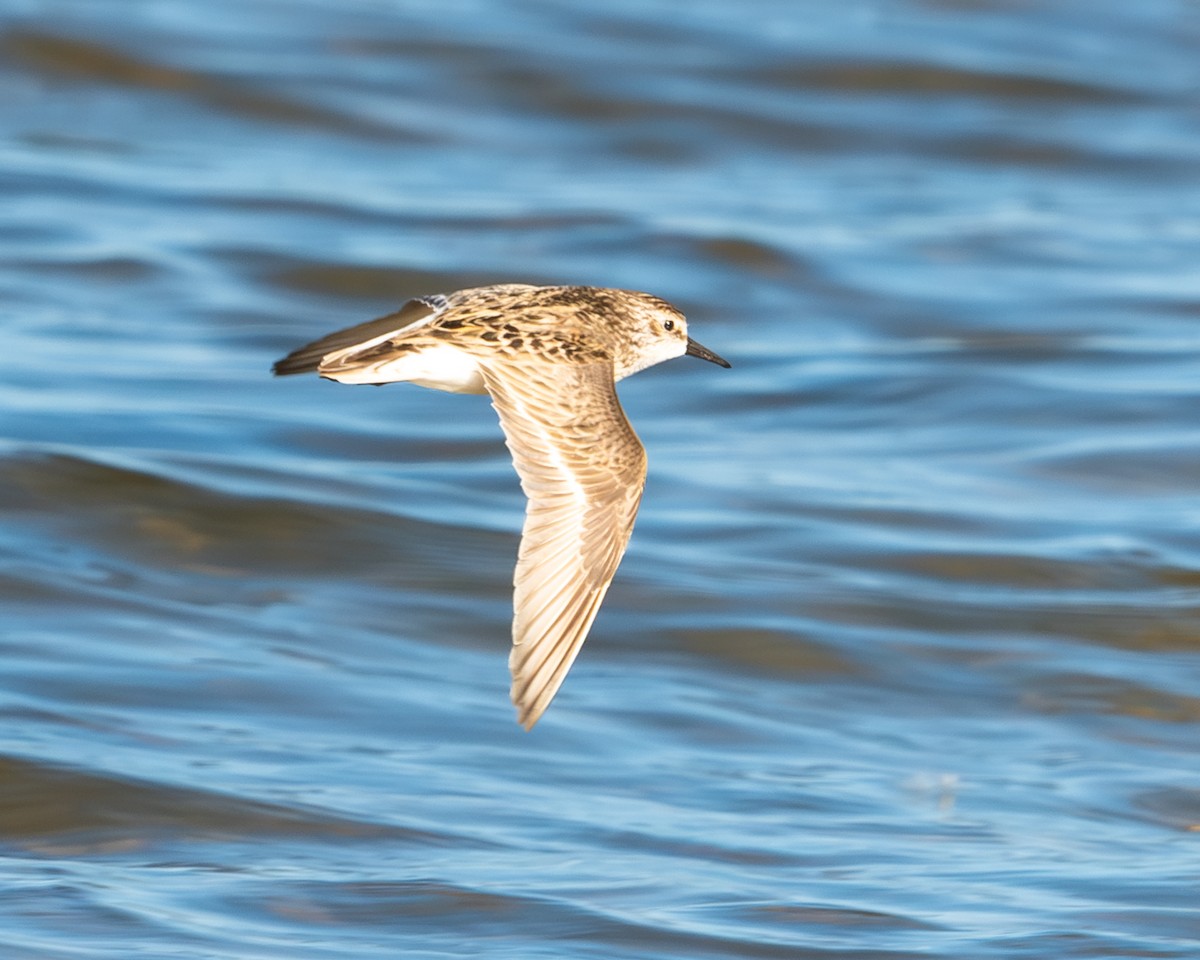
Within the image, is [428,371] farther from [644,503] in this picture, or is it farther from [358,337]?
[644,503]

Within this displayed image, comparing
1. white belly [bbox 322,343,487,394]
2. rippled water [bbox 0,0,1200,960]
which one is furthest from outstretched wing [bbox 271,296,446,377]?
rippled water [bbox 0,0,1200,960]

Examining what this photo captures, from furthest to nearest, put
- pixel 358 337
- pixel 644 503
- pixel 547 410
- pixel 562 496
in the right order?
pixel 644 503
pixel 358 337
pixel 547 410
pixel 562 496

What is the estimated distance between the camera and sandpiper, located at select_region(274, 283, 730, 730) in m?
4.59

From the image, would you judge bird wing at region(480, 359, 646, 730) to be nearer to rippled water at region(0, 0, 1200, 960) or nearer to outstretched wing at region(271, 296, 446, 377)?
outstretched wing at region(271, 296, 446, 377)

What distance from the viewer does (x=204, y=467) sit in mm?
9422

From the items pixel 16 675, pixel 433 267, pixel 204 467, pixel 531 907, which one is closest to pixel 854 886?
pixel 531 907

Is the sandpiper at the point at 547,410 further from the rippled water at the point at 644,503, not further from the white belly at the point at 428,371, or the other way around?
the rippled water at the point at 644,503

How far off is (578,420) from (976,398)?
6.15 m

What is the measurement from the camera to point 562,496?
489 centimetres

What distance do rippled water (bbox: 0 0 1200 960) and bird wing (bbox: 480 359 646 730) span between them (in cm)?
120

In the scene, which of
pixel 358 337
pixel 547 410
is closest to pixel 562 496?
pixel 547 410

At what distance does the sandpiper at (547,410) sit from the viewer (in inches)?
181

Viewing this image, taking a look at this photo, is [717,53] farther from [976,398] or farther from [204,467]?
[204,467]

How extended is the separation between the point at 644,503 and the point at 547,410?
14.2ft
